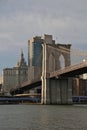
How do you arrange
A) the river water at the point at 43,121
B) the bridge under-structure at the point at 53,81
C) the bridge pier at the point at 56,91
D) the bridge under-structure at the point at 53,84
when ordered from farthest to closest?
the bridge pier at the point at 56,91 → the bridge under-structure at the point at 53,81 → the bridge under-structure at the point at 53,84 → the river water at the point at 43,121

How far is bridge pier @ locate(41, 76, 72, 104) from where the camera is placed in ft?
326

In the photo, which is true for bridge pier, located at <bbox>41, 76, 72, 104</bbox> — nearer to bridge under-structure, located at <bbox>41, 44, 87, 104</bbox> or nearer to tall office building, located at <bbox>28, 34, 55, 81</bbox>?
bridge under-structure, located at <bbox>41, 44, 87, 104</bbox>

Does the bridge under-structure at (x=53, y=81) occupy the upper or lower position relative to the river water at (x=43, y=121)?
upper

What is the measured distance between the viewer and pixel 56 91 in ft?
333

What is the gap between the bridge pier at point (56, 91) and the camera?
99.4m

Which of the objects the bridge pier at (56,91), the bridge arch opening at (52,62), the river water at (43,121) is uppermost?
the bridge arch opening at (52,62)

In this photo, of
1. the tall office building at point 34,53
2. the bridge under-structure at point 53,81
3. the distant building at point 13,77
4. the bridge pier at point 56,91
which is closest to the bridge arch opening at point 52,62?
the bridge under-structure at point 53,81

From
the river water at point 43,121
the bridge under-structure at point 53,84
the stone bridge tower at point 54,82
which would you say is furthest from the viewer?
the stone bridge tower at point 54,82

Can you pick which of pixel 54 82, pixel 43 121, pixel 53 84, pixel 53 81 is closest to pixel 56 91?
→ pixel 53 84

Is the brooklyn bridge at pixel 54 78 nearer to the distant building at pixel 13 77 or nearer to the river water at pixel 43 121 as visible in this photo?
the river water at pixel 43 121

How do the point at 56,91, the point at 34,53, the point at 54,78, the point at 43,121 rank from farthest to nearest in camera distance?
the point at 34,53 < the point at 56,91 < the point at 54,78 < the point at 43,121

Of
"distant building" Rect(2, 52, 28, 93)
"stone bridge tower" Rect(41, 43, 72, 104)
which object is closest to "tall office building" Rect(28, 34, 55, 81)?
"distant building" Rect(2, 52, 28, 93)

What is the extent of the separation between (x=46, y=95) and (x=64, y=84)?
5507 millimetres

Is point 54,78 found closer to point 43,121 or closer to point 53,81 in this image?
point 53,81
